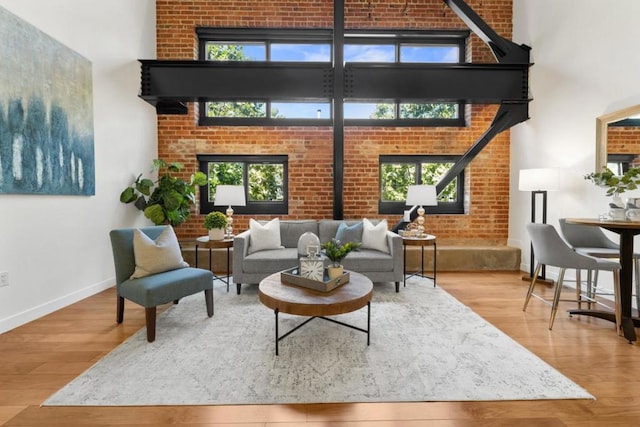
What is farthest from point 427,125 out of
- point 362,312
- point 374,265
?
point 362,312

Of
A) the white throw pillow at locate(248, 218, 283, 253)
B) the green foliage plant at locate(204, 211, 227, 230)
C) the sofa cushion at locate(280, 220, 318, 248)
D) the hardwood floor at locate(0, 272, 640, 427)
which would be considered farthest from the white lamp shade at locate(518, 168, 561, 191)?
the green foliage plant at locate(204, 211, 227, 230)

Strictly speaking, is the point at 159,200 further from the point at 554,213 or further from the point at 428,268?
the point at 554,213

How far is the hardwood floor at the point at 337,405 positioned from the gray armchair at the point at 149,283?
36 cm

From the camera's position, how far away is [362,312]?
10.4ft

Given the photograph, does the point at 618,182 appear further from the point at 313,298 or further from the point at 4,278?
the point at 4,278

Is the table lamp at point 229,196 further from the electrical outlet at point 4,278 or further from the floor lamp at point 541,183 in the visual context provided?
the floor lamp at point 541,183

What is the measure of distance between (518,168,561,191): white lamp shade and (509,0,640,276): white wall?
0.29m

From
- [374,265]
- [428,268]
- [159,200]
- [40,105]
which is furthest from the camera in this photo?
[428,268]

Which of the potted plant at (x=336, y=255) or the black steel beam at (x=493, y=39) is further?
the black steel beam at (x=493, y=39)

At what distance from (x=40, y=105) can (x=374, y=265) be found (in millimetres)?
3944

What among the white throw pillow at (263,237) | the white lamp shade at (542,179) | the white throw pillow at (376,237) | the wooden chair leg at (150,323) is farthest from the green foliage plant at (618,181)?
the wooden chair leg at (150,323)

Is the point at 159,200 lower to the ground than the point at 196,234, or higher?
higher

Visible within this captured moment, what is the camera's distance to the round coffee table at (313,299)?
219cm

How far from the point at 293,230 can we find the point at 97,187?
2586 mm
